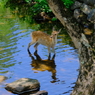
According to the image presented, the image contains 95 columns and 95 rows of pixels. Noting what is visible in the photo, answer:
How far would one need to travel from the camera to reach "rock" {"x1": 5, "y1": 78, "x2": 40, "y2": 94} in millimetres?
9438

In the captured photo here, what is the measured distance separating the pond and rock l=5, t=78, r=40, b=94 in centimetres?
17

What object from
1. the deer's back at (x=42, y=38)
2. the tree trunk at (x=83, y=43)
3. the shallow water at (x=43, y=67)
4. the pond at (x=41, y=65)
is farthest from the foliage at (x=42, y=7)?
the tree trunk at (x=83, y=43)

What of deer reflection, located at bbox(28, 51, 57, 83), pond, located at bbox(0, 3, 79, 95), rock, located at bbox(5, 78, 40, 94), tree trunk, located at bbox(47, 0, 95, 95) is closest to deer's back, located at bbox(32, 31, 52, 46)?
pond, located at bbox(0, 3, 79, 95)

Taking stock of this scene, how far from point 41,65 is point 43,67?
301 millimetres

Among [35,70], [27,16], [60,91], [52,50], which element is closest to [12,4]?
[27,16]

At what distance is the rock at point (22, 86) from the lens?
31.0 feet

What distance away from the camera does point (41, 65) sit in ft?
39.7

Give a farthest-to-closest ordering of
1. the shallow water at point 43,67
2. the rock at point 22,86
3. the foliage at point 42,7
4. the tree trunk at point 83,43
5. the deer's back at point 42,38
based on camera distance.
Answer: the foliage at point 42,7 < the deer's back at point 42,38 < the shallow water at point 43,67 < the rock at point 22,86 < the tree trunk at point 83,43

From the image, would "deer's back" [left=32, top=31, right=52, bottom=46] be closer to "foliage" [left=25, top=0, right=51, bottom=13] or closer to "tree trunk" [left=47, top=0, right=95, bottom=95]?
"tree trunk" [left=47, top=0, right=95, bottom=95]

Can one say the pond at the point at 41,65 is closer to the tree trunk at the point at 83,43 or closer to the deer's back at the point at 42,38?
the deer's back at the point at 42,38

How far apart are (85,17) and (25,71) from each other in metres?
8.29

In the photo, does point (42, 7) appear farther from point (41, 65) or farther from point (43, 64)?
point (41, 65)

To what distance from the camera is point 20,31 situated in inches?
696

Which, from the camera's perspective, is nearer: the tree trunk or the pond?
the tree trunk
